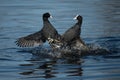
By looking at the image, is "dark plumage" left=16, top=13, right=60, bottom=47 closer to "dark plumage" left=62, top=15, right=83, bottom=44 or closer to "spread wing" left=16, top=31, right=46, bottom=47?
"spread wing" left=16, top=31, right=46, bottom=47

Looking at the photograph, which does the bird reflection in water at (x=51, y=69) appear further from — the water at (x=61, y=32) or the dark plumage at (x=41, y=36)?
the dark plumage at (x=41, y=36)

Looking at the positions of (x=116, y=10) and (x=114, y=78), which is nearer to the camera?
(x=114, y=78)

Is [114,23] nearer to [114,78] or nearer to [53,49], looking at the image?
[53,49]

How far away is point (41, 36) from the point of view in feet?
50.3

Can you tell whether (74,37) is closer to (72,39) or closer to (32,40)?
(72,39)

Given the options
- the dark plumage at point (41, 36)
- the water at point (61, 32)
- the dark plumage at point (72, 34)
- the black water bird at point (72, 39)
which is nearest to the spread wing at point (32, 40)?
the dark plumage at point (41, 36)

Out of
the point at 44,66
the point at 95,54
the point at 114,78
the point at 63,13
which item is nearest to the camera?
the point at 114,78

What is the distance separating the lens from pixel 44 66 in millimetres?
13383

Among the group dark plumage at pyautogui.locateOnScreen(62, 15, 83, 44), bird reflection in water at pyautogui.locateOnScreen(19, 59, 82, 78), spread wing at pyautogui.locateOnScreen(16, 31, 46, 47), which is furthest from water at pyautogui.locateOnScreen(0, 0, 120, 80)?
dark plumage at pyautogui.locateOnScreen(62, 15, 83, 44)

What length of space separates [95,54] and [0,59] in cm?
231

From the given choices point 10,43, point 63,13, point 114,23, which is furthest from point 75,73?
point 63,13

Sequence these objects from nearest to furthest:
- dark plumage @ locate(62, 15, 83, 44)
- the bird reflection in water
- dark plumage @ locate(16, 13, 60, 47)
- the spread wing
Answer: the bird reflection in water < dark plumage @ locate(62, 15, 83, 44) < dark plumage @ locate(16, 13, 60, 47) < the spread wing

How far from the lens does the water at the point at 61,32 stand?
12.4 meters

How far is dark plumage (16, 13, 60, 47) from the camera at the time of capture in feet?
49.0
